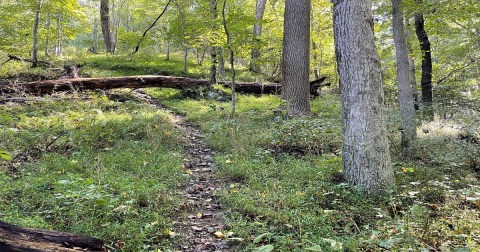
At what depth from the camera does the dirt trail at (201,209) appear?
334cm

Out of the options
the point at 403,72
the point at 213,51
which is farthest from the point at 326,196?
the point at 213,51

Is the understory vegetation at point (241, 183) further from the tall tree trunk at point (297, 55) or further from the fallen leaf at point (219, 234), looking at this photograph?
the tall tree trunk at point (297, 55)

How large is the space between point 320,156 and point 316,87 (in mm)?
7295

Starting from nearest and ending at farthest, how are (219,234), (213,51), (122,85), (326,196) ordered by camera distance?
(219,234), (326,196), (122,85), (213,51)

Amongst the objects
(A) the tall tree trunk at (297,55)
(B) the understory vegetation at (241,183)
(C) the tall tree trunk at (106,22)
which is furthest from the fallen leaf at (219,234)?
(C) the tall tree trunk at (106,22)

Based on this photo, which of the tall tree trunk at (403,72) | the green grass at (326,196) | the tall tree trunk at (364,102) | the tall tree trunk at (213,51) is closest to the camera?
the green grass at (326,196)

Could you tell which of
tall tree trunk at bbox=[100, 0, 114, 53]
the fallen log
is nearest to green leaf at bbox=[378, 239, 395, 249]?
the fallen log

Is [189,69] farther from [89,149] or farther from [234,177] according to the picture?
[234,177]

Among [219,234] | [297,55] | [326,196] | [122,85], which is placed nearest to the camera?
[219,234]

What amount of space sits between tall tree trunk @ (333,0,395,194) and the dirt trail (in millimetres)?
1924

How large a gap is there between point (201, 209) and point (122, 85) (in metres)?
8.09

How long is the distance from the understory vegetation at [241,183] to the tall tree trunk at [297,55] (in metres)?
1.15

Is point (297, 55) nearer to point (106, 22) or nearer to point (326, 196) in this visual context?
point (326, 196)

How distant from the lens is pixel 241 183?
4.91 m
